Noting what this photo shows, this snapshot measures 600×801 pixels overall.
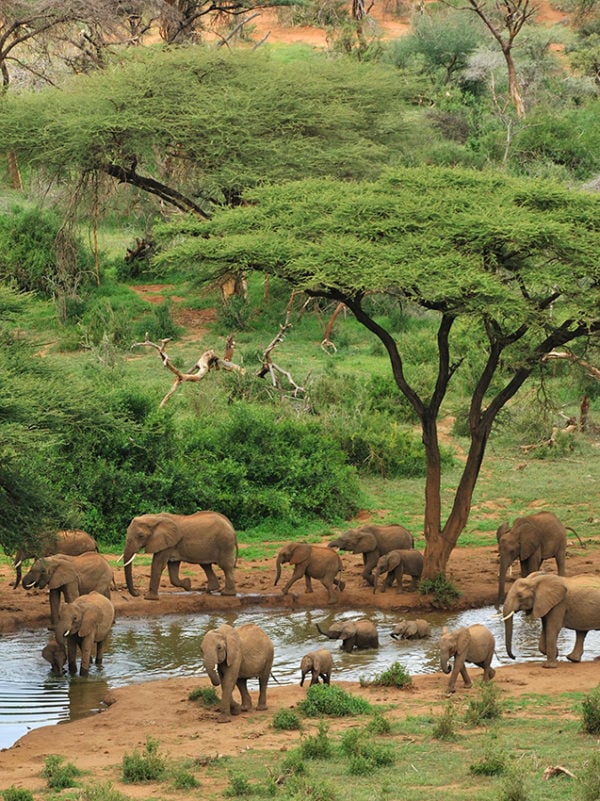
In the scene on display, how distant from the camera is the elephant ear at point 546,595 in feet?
46.5

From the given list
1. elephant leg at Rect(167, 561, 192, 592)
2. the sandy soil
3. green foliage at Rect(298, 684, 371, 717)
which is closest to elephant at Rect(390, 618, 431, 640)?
the sandy soil

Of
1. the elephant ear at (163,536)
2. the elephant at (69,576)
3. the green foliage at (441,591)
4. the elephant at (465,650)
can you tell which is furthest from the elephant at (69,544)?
the elephant at (465,650)

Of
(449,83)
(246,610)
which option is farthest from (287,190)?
(449,83)

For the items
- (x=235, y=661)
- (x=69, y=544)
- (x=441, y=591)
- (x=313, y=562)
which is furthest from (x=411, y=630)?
(x=69, y=544)

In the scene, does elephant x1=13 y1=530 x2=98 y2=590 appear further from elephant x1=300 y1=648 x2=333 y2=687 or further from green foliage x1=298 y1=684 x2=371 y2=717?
green foliage x1=298 y1=684 x2=371 y2=717

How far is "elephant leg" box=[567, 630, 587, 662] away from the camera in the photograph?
14648 mm

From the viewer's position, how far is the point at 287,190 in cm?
1938

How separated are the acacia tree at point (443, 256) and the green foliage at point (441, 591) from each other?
16.9 inches

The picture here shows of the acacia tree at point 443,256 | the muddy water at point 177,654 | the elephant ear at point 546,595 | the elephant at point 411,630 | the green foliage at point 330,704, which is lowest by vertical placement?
the muddy water at point 177,654

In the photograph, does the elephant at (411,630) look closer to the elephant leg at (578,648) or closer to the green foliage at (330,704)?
the elephant leg at (578,648)

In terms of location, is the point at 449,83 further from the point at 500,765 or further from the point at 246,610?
the point at 500,765

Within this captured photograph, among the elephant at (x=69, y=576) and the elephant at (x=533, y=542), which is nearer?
the elephant at (x=69, y=576)

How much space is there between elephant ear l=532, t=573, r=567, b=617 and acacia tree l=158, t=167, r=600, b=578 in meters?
3.30

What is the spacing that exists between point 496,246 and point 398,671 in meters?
5.68
